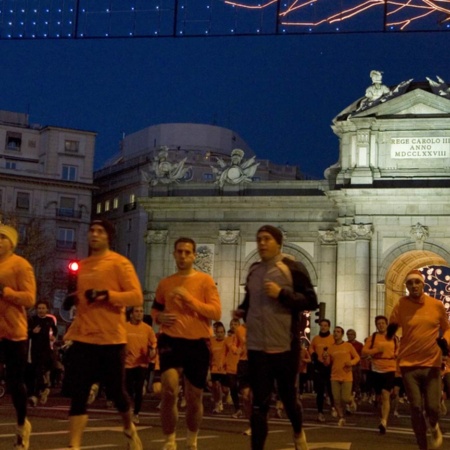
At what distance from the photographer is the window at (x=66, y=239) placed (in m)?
77.8

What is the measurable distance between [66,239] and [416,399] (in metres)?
66.7

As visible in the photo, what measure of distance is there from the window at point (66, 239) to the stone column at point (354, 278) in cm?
3628

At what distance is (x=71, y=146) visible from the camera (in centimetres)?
8006

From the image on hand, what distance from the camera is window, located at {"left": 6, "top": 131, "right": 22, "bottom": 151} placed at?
8012 centimetres

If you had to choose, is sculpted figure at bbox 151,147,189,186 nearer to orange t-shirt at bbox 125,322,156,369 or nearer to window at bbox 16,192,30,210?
window at bbox 16,192,30,210

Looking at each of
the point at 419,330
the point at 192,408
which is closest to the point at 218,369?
the point at 419,330

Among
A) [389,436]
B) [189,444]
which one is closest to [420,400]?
[189,444]

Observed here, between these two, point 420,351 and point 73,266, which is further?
point 73,266

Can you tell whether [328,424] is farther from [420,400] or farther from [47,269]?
[47,269]

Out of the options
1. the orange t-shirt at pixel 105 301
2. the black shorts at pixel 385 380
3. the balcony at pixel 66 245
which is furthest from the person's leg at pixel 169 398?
the balcony at pixel 66 245

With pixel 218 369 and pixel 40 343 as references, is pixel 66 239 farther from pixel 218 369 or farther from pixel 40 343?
pixel 40 343

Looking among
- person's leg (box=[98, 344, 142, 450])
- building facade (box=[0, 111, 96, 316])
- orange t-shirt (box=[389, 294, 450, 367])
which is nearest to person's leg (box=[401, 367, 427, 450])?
orange t-shirt (box=[389, 294, 450, 367])

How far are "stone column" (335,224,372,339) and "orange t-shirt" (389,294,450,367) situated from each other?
101 feet

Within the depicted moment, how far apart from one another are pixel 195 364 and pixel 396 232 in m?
34.3
